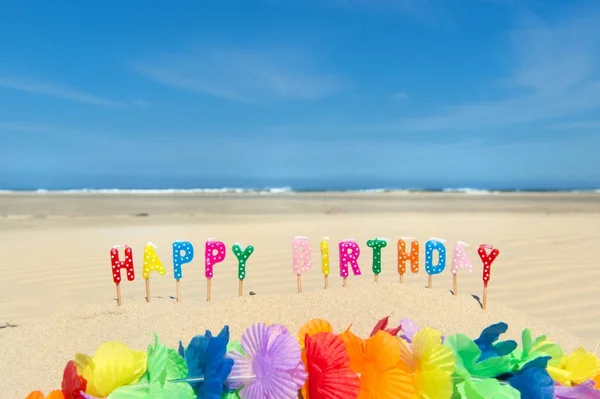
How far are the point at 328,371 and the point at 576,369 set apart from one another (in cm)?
82

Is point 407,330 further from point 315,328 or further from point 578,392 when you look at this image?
point 578,392

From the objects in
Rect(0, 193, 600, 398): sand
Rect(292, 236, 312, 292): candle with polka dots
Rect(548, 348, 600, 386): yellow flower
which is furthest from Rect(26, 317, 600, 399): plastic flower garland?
Rect(292, 236, 312, 292): candle with polka dots

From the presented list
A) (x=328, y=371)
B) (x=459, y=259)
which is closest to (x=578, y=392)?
(x=328, y=371)

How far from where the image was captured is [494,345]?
1.42 meters

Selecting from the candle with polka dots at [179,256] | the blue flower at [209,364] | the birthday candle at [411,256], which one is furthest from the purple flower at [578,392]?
the candle with polka dots at [179,256]

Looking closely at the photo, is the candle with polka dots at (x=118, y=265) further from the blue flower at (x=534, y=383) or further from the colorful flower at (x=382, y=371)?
the blue flower at (x=534, y=383)

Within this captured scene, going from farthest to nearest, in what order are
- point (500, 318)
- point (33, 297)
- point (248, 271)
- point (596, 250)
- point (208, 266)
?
point (596, 250) → point (248, 271) → point (33, 297) → point (208, 266) → point (500, 318)

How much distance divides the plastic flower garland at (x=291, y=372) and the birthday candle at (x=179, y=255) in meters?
3.22

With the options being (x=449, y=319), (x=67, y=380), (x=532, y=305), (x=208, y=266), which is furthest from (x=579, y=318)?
(x=67, y=380)

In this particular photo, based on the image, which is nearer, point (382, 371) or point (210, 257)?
point (382, 371)

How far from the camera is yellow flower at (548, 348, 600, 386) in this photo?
1394 mm

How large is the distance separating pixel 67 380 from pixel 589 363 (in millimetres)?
1400

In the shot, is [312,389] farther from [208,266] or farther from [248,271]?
[248,271]

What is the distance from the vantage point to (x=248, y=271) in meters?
6.42
